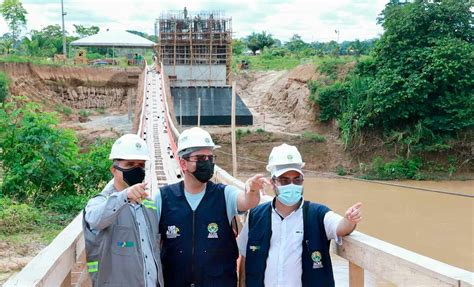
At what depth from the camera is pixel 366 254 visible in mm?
2436

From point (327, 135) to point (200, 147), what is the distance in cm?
2468

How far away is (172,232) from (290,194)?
1.92 ft

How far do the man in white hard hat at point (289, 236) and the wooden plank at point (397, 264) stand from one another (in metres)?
0.08

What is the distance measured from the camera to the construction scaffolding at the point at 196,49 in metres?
32.5

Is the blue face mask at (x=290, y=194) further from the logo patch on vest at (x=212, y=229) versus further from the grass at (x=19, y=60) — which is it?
the grass at (x=19, y=60)

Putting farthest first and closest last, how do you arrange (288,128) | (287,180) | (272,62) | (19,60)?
(272,62), (288,128), (19,60), (287,180)

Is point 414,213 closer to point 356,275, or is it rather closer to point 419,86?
point 419,86

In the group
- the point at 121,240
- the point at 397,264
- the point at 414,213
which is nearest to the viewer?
the point at 397,264

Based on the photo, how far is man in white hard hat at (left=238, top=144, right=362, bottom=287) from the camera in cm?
260

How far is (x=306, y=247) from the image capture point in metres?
2.61

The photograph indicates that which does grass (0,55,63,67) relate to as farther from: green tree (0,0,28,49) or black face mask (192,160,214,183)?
black face mask (192,160,214,183)

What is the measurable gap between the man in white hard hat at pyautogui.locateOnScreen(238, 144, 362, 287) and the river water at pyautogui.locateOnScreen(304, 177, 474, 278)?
9.08m

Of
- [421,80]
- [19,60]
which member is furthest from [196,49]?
[421,80]

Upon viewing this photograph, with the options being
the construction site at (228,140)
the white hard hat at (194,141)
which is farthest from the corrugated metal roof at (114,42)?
the white hard hat at (194,141)
